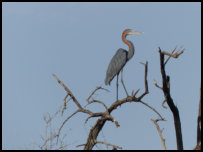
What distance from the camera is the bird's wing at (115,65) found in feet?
33.1

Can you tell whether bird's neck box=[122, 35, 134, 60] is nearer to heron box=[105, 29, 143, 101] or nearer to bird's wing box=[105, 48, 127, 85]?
heron box=[105, 29, 143, 101]

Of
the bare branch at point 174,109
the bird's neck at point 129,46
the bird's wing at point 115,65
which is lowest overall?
the bare branch at point 174,109

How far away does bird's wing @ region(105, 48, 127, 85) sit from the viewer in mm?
10094

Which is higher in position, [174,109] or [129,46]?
[129,46]

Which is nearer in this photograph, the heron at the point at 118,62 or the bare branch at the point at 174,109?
the bare branch at the point at 174,109

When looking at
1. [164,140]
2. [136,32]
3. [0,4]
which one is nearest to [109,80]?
[136,32]

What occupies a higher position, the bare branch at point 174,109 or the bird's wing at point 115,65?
the bird's wing at point 115,65

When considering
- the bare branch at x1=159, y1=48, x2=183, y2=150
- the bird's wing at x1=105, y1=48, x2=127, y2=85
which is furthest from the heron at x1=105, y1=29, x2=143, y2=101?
the bare branch at x1=159, y1=48, x2=183, y2=150

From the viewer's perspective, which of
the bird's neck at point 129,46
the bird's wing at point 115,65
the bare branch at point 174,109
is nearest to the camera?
the bare branch at point 174,109

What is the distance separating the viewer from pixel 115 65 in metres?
10.2

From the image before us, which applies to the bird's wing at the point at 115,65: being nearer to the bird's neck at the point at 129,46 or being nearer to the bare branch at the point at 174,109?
the bird's neck at the point at 129,46

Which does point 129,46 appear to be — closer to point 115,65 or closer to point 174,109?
point 115,65

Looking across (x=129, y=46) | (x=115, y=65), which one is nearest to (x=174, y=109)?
(x=115, y=65)

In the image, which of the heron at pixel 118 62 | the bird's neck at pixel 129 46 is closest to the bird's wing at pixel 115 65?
the heron at pixel 118 62
